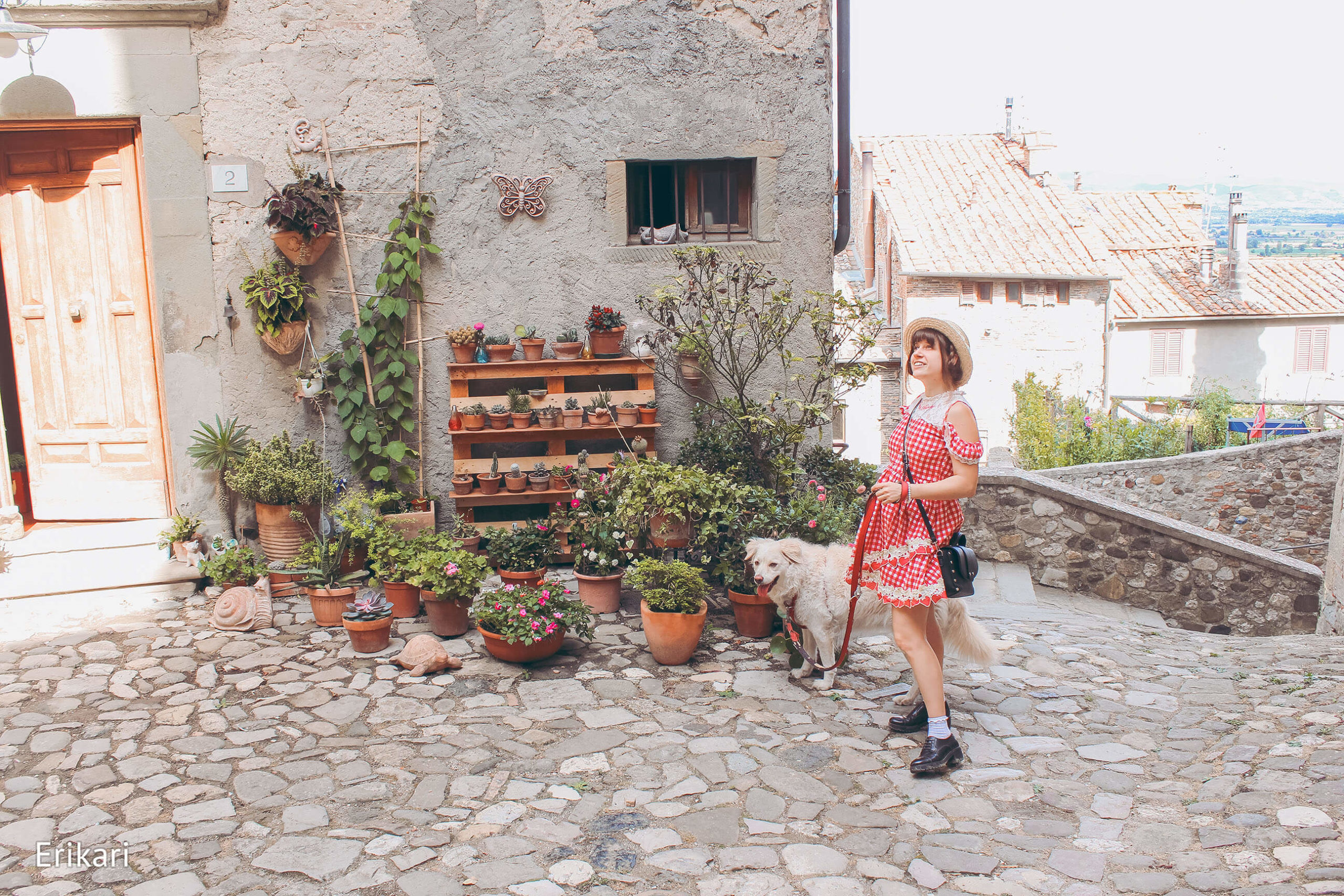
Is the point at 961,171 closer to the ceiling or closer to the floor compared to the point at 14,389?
closer to the ceiling

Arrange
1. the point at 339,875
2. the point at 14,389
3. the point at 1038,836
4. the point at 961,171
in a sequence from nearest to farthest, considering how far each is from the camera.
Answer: the point at 339,875, the point at 1038,836, the point at 14,389, the point at 961,171

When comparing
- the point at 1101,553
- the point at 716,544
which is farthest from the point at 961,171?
the point at 716,544

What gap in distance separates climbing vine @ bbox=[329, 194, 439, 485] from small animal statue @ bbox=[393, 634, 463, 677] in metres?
1.83

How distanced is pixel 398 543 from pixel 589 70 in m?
3.49

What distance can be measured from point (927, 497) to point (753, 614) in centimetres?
199

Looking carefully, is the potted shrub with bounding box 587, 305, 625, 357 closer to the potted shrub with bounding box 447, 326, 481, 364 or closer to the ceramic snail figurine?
the potted shrub with bounding box 447, 326, 481, 364

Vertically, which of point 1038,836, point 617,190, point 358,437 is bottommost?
point 1038,836

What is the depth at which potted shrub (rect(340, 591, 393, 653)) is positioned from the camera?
5172 millimetres

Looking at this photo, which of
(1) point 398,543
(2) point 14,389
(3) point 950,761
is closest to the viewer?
(3) point 950,761

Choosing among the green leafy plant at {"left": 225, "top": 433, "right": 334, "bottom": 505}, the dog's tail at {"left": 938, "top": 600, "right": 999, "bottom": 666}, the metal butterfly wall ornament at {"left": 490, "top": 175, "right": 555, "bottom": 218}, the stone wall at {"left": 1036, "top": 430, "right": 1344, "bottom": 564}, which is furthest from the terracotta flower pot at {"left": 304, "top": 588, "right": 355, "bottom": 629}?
the stone wall at {"left": 1036, "top": 430, "right": 1344, "bottom": 564}

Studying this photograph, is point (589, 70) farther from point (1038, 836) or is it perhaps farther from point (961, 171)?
point (961, 171)

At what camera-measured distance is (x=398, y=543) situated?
19.0ft

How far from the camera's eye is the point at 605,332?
656 cm

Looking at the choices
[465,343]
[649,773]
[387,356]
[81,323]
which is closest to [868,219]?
[465,343]
